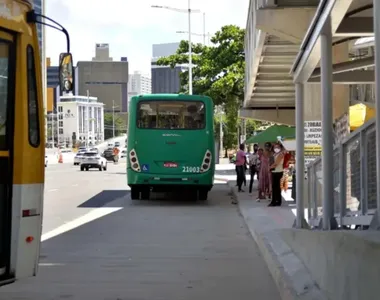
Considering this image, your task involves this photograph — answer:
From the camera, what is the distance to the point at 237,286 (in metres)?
8.13

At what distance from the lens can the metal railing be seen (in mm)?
6664

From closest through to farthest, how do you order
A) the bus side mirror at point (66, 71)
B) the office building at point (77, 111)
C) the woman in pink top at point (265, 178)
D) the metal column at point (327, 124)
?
1. the bus side mirror at point (66, 71)
2. the metal column at point (327, 124)
3. the office building at point (77, 111)
4. the woman in pink top at point (265, 178)

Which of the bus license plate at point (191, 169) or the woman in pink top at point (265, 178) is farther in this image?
the woman in pink top at point (265, 178)

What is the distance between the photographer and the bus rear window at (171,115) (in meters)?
19.7

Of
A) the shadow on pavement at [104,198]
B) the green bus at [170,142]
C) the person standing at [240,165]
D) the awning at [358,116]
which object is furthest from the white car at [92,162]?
the awning at [358,116]

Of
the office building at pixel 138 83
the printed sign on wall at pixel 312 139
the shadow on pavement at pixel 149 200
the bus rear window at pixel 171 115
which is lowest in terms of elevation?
the shadow on pavement at pixel 149 200

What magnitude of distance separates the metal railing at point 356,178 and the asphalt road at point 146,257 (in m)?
1.30

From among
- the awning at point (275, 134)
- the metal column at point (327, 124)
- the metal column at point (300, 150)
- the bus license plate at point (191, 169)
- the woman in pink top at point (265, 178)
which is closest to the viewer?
the metal column at point (327, 124)

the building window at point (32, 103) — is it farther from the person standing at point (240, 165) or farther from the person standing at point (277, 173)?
the person standing at point (240, 165)

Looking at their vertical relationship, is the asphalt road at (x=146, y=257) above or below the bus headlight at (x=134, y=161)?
below

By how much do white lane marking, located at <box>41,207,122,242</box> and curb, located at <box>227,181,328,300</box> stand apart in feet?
14.0

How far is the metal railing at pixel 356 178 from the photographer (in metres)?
6.66

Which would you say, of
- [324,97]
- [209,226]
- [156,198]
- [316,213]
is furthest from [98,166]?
[324,97]

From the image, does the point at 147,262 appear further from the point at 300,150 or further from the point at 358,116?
the point at 358,116
